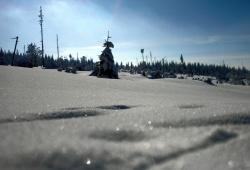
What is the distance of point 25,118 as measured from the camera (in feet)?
6.06

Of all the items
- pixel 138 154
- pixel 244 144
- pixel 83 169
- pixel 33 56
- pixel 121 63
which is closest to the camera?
pixel 83 169

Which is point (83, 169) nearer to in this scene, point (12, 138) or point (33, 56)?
point (12, 138)

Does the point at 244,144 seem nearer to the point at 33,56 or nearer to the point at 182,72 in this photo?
the point at 33,56

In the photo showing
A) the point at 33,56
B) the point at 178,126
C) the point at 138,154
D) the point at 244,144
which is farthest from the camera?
the point at 33,56

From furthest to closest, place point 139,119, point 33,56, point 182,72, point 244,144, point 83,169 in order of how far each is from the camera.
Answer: point 182,72, point 33,56, point 139,119, point 244,144, point 83,169

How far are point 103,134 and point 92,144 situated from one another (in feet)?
0.56

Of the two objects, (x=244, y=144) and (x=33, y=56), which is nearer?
(x=244, y=144)

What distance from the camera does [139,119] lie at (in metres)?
1.85

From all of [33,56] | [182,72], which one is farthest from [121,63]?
[33,56]

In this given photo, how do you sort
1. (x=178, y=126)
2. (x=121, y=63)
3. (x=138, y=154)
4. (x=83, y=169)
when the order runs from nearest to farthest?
(x=83, y=169)
(x=138, y=154)
(x=178, y=126)
(x=121, y=63)

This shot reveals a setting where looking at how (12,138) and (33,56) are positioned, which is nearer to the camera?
(12,138)

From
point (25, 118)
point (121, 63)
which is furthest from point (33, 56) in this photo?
point (121, 63)

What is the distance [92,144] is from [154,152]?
283 mm

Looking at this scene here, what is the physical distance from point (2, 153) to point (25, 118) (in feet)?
2.39
